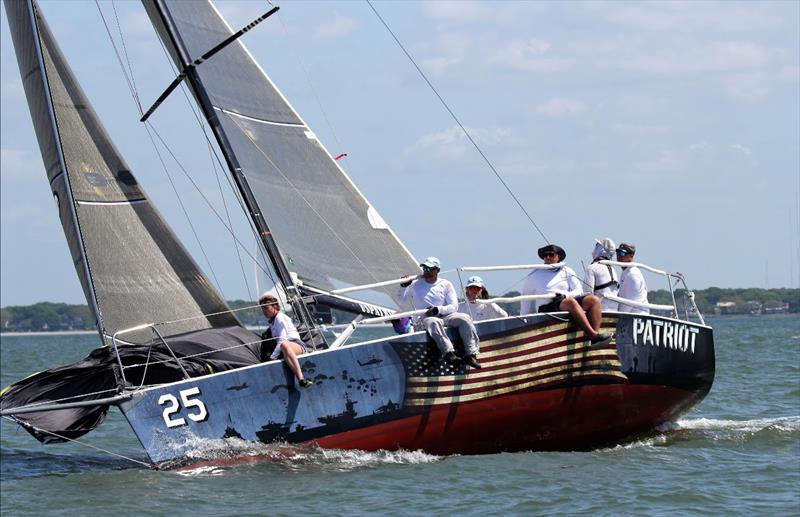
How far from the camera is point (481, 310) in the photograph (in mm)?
13414

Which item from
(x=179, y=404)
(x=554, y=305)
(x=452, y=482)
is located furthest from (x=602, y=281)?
(x=179, y=404)

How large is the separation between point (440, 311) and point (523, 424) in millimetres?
1506

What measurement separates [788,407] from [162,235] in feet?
30.9

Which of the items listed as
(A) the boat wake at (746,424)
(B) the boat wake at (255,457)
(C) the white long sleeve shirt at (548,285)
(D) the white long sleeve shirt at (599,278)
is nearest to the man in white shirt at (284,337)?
(B) the boat wake at (255,457)

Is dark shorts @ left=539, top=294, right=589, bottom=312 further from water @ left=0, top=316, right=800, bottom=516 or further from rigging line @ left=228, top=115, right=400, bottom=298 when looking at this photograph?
rigging line @ left=228, top=115, right=400, bottom=298

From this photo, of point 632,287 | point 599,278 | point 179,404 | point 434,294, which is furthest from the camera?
point 632,287

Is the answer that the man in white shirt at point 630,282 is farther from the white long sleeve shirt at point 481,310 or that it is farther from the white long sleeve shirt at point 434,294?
the white long sleeve shirt at point 434,294

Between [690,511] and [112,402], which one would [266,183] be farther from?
[690,511]

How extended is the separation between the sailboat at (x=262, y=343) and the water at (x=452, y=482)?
0.93 feet

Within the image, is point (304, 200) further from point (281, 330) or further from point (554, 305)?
point (554, 305)

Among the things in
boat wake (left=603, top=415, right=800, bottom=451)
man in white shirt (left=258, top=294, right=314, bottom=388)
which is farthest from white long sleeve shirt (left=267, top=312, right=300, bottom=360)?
boat wake (left=603, top=415, right=800, bottom=451)

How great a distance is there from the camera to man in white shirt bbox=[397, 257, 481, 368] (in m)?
12.3

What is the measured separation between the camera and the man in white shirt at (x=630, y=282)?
45.7 ft

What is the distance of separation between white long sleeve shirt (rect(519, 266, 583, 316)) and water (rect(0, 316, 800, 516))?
5.05 ft
